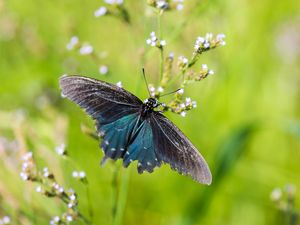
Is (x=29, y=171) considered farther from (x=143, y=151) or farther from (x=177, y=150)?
(x=177, y=150)

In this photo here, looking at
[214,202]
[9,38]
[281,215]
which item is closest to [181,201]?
[214,202]

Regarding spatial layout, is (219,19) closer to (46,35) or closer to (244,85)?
(244,85)

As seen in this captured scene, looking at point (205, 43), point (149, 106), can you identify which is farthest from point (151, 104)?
point (205, 43)

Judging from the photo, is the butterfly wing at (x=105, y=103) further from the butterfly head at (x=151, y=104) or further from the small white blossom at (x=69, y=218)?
the small white blossom at (x=69, y=218)

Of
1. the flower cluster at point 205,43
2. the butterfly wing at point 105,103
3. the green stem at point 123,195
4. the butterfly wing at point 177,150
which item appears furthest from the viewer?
the green stem at point 123,195

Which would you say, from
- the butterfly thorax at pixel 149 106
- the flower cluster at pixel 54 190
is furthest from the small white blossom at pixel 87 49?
the flower cluster at pixel 54 190

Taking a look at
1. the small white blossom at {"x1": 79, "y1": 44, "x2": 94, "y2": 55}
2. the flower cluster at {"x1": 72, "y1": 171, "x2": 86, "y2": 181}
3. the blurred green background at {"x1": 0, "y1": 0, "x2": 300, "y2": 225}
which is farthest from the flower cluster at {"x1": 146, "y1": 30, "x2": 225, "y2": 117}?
the blurred green background at {"x1": 0, "y1": 0, "x2": 300, "y2": 225}

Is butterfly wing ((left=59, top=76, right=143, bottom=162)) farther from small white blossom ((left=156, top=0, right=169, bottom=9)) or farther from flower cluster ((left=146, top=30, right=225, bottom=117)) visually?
small white blossom ((left=156, top=0, right=169, bottom=9))

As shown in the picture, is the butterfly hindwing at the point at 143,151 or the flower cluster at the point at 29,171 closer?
the butterfly hindwing at the point at 143,151
